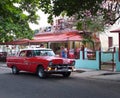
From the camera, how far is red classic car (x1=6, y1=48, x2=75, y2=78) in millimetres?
19578

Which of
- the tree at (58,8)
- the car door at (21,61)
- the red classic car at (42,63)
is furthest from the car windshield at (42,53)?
the tree at (58,8)

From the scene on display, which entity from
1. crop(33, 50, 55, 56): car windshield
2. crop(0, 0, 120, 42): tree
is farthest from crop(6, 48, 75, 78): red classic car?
crop(0, 0, 120, 42): tree

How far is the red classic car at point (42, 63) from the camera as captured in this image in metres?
19.6

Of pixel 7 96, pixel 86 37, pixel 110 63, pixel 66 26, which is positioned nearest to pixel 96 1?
pixel 7 96

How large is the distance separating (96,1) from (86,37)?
16107 millimetres

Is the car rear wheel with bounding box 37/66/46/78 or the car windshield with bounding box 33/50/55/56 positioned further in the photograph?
the car windshield with bounding box 33/50/55/56

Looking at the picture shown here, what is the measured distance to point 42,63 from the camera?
20000 mm

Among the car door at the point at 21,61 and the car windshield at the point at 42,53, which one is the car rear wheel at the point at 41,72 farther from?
the car door at the point at 21,61

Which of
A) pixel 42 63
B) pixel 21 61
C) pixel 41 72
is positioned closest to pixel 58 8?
pixel 42 63

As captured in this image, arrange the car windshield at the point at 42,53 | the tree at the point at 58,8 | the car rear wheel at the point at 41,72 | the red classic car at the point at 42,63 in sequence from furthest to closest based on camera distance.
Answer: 1. the car windshield at the point at 42,53
2. the car rear wheel at the point at 41,72
3. the red classic car at the point at 42,63
4. the tree at the point at 58,8

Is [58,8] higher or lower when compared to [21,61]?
higher

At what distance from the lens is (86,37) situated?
3328 cm

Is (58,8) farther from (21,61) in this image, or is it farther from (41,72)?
(21,61)

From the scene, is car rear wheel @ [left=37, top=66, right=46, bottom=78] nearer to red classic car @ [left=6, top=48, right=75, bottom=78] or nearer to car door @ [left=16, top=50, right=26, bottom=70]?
red classic car @ [left=6, top=48, right=75, bottom=78]
